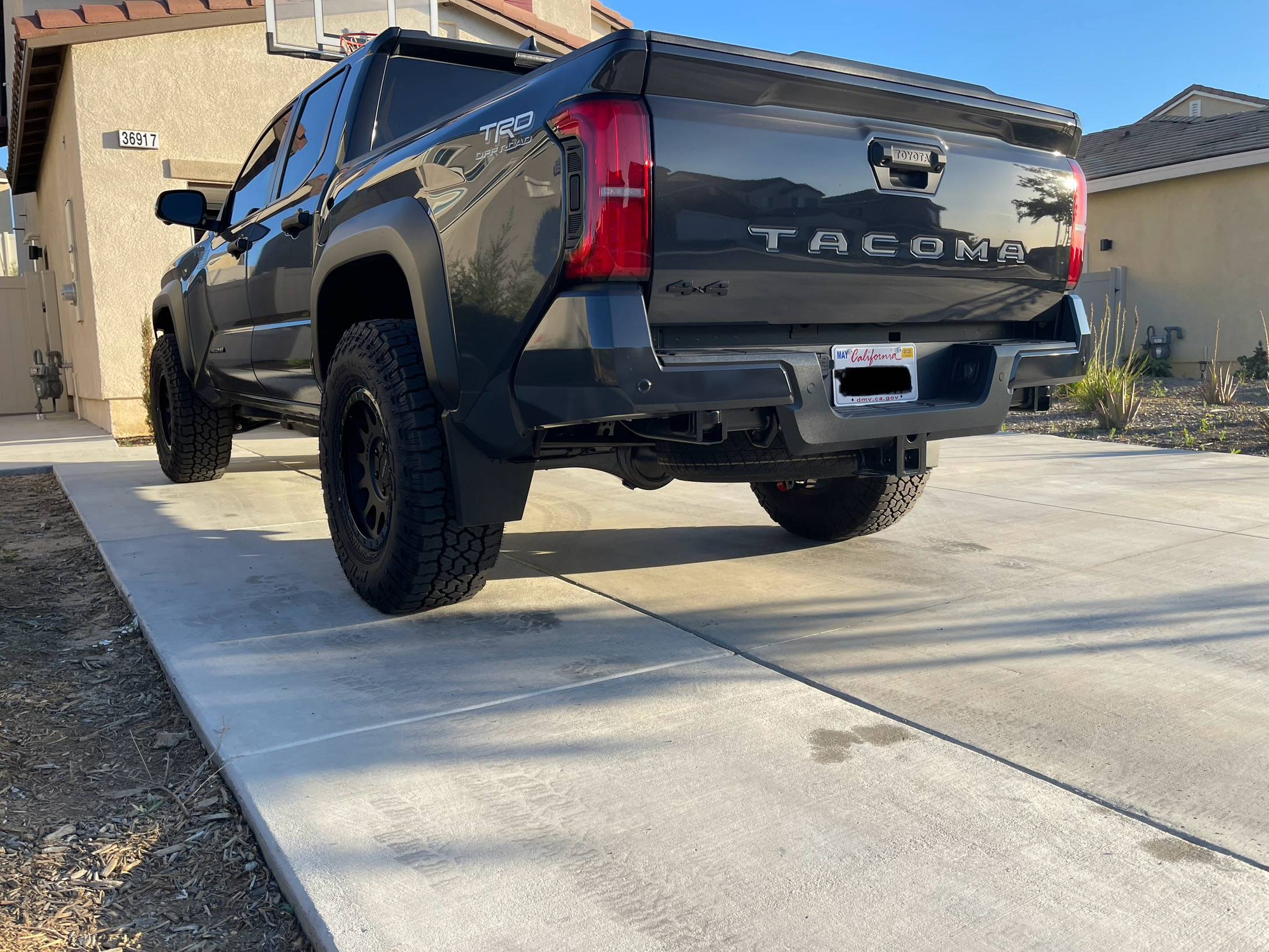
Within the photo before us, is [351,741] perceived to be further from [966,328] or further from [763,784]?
[966,328]

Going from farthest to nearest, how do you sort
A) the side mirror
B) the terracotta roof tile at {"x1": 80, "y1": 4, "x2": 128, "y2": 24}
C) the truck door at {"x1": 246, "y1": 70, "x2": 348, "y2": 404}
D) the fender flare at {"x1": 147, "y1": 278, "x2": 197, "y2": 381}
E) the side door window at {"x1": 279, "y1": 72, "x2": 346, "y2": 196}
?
the terracotta roof tile at {"x1": 80, "y1": 4, "x2": 128, "y2": 24}, the fender flare at {"x1": 147, "y1": 278, "x2": 197, "y2": 381}, the side mirror, the side door window at {"x1": 279, "y1": 72, "x2": 346, "y2": 196}, the truck door at {"x1": 246, "y1": 70, "x2": 348, "y2": 404}

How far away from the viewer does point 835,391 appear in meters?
2.99

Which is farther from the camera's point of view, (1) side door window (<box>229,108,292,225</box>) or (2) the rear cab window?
(1) side door window (<box>229,108,292,225</box>)

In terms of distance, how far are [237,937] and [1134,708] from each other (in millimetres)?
2144

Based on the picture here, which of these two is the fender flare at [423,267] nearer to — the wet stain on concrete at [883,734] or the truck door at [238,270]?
the wet stain on concrete at [883,734]

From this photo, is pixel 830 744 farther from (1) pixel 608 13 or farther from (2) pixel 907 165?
(1) pixel 608 13

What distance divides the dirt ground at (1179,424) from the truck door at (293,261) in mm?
4595

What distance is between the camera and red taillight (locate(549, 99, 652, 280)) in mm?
2625

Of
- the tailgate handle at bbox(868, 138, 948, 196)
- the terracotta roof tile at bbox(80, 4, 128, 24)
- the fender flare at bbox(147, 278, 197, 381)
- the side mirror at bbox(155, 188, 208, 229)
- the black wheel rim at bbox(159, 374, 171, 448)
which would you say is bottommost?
the black wheel rim at bbox(159, 374, 171, 448)

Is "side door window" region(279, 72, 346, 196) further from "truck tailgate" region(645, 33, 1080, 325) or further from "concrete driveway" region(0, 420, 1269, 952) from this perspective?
"truck tailgate" region(645, 33, 1080, 325)

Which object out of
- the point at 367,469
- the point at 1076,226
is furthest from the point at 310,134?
the point at 1076,226

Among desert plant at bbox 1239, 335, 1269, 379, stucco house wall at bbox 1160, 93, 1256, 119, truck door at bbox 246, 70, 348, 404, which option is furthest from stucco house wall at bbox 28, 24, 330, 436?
stucco house wall at bbox 1160, 93, 1256, 119

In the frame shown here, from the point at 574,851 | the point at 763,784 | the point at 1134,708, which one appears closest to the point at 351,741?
the point at 574,851

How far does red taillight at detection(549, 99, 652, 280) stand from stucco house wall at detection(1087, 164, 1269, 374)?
14.8 meters
